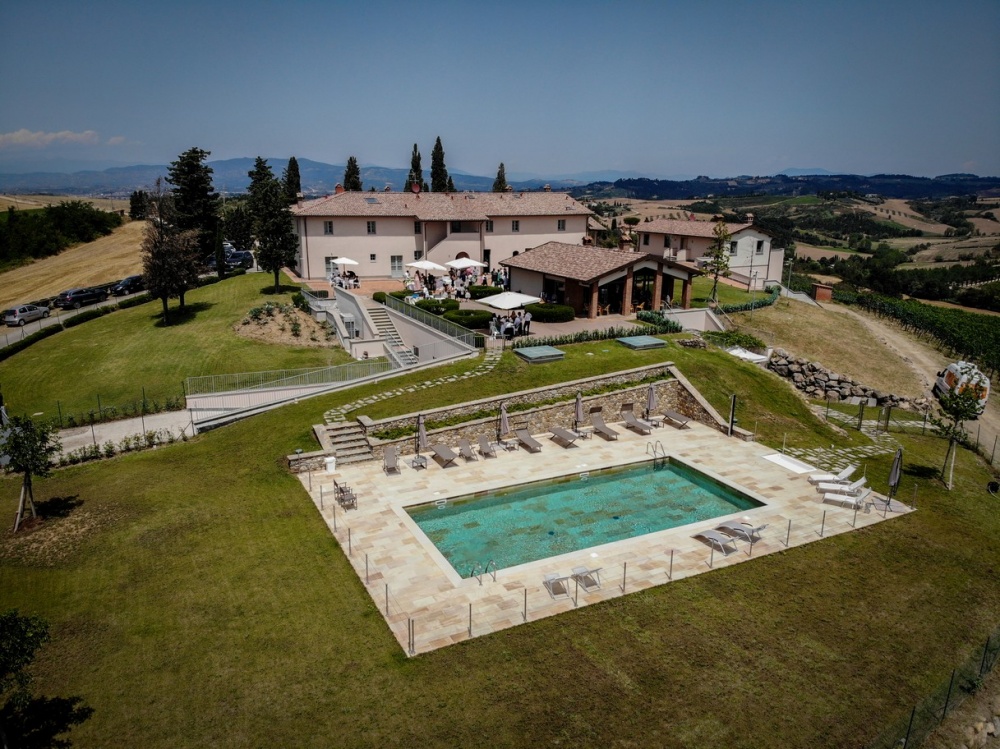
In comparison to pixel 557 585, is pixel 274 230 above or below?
above

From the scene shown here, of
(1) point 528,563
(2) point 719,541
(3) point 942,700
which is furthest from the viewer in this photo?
(2) point 719,541

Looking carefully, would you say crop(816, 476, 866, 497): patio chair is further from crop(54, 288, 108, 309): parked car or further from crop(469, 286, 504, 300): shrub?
crop(54, 288, 108, 309): parked car

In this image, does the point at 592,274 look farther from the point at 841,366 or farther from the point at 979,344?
the point at 979,344

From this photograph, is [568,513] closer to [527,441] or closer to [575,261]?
[527,441]

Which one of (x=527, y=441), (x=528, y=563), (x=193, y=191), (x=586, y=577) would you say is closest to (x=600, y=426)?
(x=527, y=441)

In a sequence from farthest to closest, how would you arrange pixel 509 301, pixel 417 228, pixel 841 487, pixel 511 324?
pixel 417 228 → pixel 509 301 → pixel 511 324 → pixel 841 487

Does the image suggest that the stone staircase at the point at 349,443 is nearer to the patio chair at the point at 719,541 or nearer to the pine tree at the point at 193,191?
the patio chair at the point at 719,541

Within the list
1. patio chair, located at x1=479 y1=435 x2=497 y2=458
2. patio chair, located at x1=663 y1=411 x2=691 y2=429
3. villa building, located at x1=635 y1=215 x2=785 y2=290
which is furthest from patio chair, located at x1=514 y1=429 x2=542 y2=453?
villa building, located at x1=635 y1=215 x2=785 y2=290

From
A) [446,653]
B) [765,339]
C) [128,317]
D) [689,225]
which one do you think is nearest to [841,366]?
[765,339]
